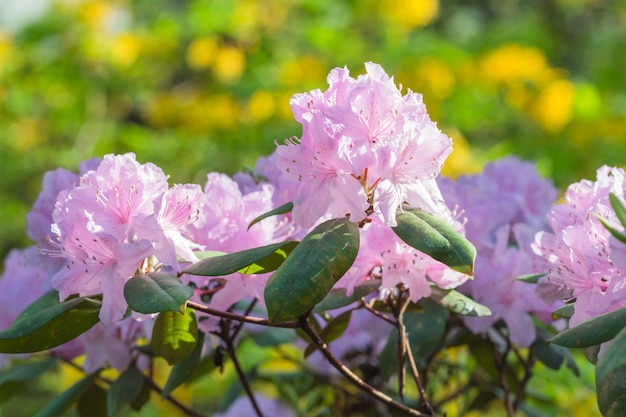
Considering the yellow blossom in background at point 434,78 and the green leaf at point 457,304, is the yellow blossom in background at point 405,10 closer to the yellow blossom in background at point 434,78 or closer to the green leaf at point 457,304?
the yellow blossom in background at point 434,78

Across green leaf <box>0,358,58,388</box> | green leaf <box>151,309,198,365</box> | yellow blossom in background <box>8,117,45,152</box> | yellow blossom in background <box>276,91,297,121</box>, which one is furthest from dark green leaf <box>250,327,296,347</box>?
yellow blossom in background <box>8,117,45,152</box>

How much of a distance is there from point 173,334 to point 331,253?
25 cm

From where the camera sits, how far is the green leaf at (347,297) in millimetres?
1047

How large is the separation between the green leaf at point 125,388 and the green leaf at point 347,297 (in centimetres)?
33

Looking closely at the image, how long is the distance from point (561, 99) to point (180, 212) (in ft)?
13.3

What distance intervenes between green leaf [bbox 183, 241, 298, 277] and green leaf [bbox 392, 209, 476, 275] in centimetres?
13

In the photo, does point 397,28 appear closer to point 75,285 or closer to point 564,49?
point 564,49

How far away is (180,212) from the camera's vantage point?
97 centimetres

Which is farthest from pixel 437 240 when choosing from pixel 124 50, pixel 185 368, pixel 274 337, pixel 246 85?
pixel 124 50

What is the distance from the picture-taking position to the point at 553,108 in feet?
15.5

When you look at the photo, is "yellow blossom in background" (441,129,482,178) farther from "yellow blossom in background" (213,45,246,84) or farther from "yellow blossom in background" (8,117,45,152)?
"yellow blossom in background" (8,117,45,152)

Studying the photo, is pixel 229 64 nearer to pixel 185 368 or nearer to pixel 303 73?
pixel 303 73

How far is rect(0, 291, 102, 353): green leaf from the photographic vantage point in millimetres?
952

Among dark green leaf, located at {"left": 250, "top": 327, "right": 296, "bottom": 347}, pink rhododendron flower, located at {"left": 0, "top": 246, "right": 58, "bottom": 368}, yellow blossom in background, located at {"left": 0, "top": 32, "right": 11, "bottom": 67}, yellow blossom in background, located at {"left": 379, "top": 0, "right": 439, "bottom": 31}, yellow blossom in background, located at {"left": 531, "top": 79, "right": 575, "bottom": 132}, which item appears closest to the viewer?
pink rhododendron flower, located at {"left": 0, "top": 246, "right": 58, "bottom": 368}
